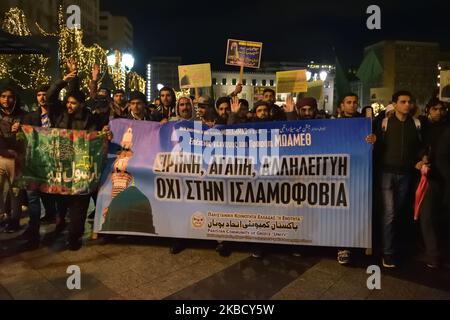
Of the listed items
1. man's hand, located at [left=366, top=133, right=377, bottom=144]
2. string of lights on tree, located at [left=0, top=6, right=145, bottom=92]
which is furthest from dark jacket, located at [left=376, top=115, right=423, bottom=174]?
string of lights on tree, located at [left=0, top=6, right=145, bottom=92]

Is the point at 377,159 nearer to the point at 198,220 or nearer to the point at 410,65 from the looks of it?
the point at 198,220

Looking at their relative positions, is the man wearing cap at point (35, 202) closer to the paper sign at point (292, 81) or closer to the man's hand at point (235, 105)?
the man's hand at point (235, 105)

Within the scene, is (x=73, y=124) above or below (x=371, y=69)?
below

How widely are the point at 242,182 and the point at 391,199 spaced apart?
5.73 feet

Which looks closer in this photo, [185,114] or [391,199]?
[391,199]

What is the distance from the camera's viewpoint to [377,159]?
188 inches

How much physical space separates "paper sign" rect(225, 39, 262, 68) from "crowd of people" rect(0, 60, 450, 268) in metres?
1.88

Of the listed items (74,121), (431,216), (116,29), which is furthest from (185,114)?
(116,29)

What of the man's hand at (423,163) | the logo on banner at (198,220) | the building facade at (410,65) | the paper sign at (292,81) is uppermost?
the building facade at (410,65)

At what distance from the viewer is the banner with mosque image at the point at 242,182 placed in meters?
4.68

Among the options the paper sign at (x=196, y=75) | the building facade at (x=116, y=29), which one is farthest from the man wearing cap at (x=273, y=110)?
the building facade at (x=116, y=29)

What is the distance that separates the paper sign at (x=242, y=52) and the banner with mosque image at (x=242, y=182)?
340cm

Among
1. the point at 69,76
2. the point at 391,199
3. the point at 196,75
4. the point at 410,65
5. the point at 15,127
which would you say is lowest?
the point at 391,199
